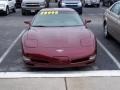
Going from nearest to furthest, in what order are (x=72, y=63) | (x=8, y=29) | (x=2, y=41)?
(x=72, y=63) < (x=2, y=41) < (x=8, y=29)

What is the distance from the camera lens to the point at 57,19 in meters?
9.49

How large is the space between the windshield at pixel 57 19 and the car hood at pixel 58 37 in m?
0.33

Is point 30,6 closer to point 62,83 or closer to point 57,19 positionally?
point 57,19

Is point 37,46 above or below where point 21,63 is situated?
above

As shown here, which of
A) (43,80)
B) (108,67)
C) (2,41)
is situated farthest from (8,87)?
(2,41)

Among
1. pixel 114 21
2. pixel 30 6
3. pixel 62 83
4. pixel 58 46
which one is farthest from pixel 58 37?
pixel 30 6

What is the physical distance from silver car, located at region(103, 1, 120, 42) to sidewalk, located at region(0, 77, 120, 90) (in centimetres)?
335

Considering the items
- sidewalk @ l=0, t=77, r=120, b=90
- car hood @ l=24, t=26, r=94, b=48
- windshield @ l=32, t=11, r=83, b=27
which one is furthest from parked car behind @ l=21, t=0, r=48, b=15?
sidewalk @ l=0, t=77, r=120, b=90

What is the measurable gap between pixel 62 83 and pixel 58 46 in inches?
53.8

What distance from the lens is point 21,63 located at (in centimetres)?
876

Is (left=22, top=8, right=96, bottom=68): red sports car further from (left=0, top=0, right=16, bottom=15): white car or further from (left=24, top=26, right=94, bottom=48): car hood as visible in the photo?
(left=0, top=0, right=16, bottom=15): white car

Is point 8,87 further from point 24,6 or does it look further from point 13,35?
point 24,6

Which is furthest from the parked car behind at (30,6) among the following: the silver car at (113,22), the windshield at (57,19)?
the windshield at (57,19)

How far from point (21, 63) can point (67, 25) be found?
166cm
